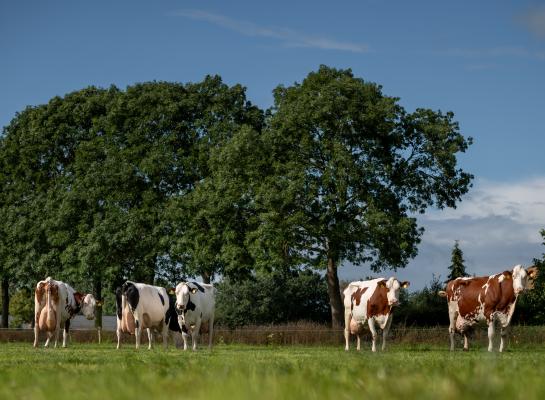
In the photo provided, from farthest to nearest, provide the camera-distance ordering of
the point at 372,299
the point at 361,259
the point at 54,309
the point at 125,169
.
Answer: the point at 125,169 < the point at 361,259 < the point at 54,309 < the point at 372,299

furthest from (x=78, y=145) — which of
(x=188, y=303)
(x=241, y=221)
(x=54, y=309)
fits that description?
(x=188, y=303)

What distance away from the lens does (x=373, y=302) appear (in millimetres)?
30047

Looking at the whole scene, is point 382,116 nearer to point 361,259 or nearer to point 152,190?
point 361,259

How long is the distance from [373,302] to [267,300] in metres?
24.7

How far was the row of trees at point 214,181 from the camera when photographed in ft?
158

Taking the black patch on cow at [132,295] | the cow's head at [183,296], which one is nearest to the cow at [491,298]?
the cow's head at [183,296]

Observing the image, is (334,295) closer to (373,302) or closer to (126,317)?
(126,317)

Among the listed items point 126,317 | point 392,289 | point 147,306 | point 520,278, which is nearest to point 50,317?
point 126,317

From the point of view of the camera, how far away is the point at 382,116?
161 feet

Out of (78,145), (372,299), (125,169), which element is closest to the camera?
(372,299)

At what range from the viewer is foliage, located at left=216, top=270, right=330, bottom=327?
5459cm

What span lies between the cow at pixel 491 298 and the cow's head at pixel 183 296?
9106 millimetres

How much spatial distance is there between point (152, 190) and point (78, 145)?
7.75m

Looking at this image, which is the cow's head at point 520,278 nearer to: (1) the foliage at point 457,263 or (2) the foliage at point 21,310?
(1) the foliage at point 457,263
